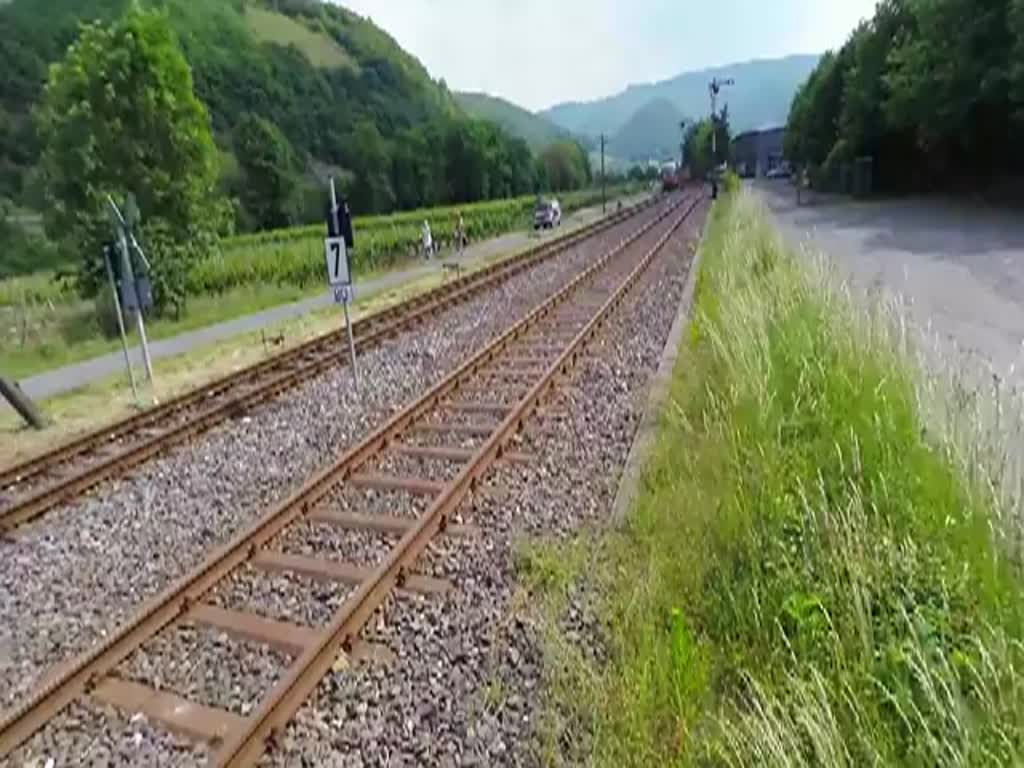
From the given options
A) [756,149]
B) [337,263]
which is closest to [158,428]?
[337,263]

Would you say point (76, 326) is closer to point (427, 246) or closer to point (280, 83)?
point (427, 246)

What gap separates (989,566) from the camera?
10.6 feet

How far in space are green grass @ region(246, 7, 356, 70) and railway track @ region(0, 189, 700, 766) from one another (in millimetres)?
151381

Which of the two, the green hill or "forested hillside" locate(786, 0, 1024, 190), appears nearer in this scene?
"forested hillside" locate(786, 0, 1024, 190)

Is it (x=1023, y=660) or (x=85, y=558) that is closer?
(x=1023, y=660)

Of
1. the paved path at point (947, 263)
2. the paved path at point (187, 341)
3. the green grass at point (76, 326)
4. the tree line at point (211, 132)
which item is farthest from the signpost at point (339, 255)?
the tree line at point (211, 132)

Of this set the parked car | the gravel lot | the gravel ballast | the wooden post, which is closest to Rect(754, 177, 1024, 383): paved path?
the gravel ballast

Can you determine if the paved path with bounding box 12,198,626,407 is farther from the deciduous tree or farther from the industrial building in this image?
the industrial building

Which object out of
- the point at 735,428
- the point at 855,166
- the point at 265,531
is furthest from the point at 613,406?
the point at 855,166

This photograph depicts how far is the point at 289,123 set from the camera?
363ft

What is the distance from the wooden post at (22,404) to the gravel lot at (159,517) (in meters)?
2.73

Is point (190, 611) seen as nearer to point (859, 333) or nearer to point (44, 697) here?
point (44, 697)

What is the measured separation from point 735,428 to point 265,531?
3.79 meters

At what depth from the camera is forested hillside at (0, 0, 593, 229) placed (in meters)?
76.8
